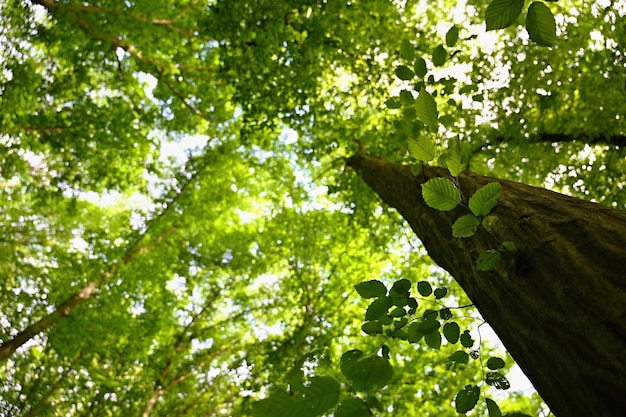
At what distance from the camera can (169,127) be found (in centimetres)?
787

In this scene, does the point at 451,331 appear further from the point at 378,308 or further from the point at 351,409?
the point at 351,409

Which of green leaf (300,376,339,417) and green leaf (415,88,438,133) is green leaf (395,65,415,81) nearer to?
green leaf (415,88,438,133)

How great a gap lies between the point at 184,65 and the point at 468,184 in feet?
24.6

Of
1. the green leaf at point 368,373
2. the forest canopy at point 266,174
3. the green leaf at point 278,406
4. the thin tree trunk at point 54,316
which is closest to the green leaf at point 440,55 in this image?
the forest canopy at point 266,174

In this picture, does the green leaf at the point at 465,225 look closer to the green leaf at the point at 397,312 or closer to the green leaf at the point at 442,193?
the green leaf at the point at 442,193

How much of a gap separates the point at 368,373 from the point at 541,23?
0.66m

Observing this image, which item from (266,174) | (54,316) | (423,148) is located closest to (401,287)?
(423,148)

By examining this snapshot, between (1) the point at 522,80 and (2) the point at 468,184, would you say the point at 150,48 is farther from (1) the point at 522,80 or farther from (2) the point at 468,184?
(2) the point at 468,184

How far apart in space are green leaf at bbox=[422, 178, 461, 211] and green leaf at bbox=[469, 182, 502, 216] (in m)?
0.04

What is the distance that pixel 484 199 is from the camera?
36.9 inches

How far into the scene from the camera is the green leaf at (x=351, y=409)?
0.73 m

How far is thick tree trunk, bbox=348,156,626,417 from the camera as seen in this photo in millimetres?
797

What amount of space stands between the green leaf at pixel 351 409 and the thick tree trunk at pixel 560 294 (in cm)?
43

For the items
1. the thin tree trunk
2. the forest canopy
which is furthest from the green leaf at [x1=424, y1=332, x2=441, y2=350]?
the thin tree trunk
